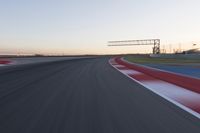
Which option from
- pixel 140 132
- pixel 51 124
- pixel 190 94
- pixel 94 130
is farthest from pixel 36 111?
pixel 190 94

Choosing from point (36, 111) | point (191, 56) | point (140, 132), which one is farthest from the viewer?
point (191, 56)

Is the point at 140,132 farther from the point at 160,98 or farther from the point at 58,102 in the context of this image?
the point at 160,98

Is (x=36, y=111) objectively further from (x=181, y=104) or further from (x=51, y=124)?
(x=181, y=104)

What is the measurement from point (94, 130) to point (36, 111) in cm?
238

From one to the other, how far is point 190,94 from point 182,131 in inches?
232

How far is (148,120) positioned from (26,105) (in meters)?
3.44

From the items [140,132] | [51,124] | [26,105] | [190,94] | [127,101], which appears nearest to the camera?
[140,132]

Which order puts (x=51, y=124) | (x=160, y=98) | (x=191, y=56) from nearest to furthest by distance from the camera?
(x=51, y=124) → (x=160, y=98) → (x=191, y=56)

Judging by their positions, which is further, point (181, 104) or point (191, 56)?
point (191, 56)

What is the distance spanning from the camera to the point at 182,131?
235 inches

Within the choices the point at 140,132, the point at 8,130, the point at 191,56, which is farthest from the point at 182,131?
the point at 191,56

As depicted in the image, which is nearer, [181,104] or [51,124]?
[51,124]

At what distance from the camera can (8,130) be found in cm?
604

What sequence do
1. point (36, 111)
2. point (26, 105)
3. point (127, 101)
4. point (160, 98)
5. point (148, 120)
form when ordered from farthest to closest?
point (160, 98)
point (127, 101)
point (26, 105)
point (36, 111)
point (148, 120)
